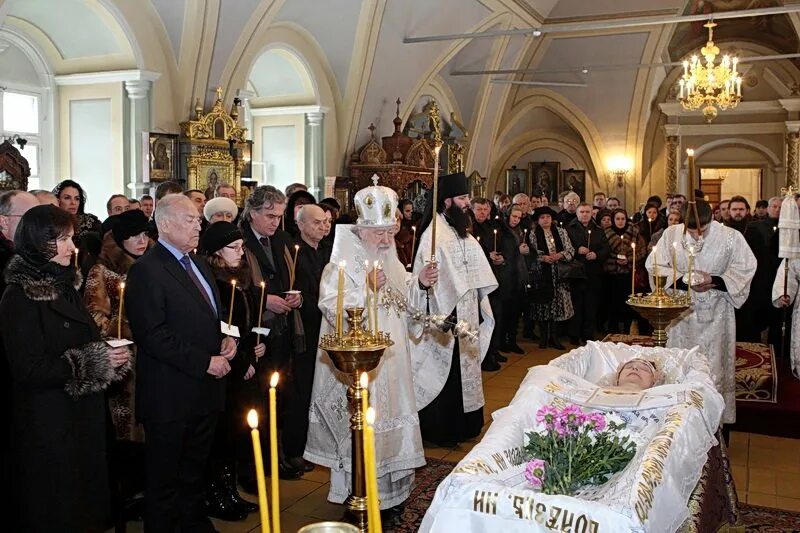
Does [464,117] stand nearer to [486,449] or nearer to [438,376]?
[438,376]

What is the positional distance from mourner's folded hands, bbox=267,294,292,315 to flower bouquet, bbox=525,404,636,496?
6.10 feet

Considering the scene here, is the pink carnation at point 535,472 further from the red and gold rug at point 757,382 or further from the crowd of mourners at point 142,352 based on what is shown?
the red and gold rug at point 757,382

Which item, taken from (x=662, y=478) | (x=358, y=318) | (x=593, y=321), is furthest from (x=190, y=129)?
(x=662, y=478)

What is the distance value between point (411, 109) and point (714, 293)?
1024 centimetres

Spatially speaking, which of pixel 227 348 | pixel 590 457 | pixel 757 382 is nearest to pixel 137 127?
pixel 227 348

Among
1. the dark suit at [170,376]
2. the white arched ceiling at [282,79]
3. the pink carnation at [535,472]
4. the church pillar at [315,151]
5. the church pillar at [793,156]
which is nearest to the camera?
the pink carnation at [535,472]

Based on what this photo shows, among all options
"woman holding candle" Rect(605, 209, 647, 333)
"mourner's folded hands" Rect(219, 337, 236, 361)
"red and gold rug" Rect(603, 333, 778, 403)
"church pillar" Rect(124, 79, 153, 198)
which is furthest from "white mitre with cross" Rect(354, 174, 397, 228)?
"woman holding candle" Rect(605, 209, 647, 333)

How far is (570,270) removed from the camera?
1009 cm

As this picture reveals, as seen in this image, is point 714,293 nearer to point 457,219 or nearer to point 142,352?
point 457,219

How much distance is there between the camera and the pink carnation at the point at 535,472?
10.3 ft

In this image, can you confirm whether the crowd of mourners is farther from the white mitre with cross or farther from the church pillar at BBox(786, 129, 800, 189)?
the church pillar at BBox(786, 129, 800, 189)

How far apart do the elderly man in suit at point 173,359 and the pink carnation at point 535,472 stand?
144 centimetres

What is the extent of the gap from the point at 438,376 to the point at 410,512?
51.0 inches

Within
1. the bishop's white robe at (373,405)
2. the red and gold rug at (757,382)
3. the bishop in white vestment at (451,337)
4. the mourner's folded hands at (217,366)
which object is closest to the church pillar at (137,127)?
the bishop in white vestment at (451,337)
